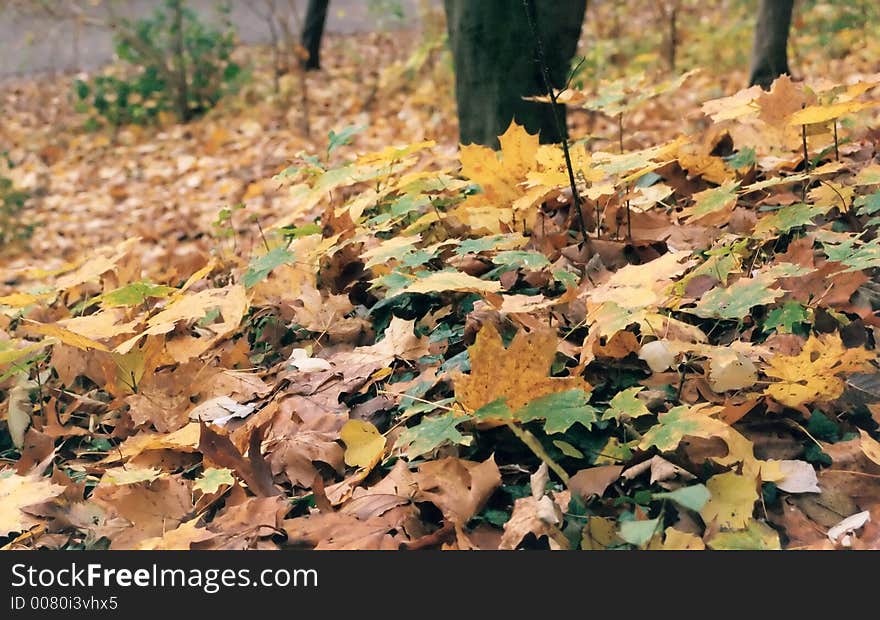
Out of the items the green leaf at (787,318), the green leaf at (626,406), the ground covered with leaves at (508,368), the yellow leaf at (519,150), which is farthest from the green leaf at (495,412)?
the yellow leaf at (519,150)

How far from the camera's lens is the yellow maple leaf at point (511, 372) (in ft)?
4.61

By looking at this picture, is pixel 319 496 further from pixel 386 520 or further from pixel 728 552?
pixel 728 552

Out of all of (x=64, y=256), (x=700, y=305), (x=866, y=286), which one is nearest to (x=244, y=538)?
(x=700, y=305)

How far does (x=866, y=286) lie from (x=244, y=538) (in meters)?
1.27

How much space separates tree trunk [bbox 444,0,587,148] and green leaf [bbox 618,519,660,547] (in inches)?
74.6

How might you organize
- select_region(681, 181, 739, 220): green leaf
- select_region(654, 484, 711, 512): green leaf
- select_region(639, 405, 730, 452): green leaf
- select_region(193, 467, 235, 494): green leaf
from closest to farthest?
select_region(654, 484, 711, 512): green leaf → select_region(639, 405, 730, 452): green leaf → select_region(193, 467, 235, 494): green leaf → select_region(681, 181, 739, 220): green leaf

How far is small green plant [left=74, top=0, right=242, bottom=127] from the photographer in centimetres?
806

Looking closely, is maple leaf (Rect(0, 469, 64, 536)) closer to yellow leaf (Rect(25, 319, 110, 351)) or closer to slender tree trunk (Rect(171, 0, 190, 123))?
yellow leaf (Rect(25, 319, 110, 351))

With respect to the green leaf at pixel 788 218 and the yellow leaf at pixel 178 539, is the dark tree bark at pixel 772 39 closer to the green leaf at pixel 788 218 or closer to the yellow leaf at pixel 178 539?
the green leaf at pixel 788 218

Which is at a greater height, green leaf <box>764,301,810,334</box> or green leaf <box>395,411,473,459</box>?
green leaf <box>764,301,810,334</box>

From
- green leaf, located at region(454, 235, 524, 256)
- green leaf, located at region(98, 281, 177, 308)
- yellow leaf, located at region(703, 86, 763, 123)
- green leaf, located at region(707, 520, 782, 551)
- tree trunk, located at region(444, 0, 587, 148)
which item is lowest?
green leaf, located at region(707, 520, 782, 551)

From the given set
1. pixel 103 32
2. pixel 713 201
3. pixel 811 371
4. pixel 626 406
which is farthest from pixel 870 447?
pixel 103 32

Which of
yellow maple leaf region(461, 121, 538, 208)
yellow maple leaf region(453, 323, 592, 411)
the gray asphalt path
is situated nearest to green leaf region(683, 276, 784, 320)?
yellow maple leaf region(453, 323, 592, 411)

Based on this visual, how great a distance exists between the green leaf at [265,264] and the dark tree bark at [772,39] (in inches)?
117
